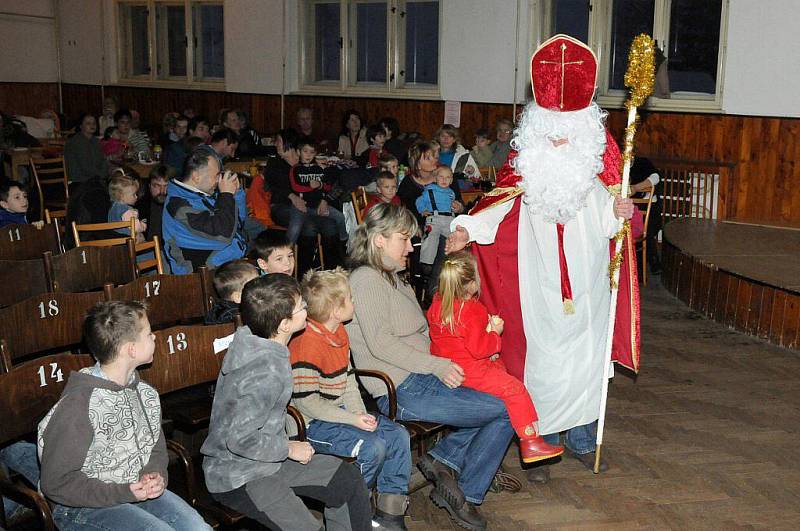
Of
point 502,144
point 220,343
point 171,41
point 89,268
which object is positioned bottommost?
point 220,343

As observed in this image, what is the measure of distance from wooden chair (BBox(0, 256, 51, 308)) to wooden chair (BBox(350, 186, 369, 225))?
286 centimetres

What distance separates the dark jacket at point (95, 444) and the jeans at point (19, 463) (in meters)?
0.37

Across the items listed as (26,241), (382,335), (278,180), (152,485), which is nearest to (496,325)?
(382,335)

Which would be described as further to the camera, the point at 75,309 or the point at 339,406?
the point at 75,309

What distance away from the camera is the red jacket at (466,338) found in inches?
145

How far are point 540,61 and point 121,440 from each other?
2349 millimetres

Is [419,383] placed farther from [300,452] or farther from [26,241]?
[26,241]

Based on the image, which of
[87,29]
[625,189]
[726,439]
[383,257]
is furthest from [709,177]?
[87,29]

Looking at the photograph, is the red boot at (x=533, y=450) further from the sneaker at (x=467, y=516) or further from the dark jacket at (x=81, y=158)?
the dark jacket at (x=81, y=158)

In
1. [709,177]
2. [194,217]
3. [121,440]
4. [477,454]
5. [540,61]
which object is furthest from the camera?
[709,177]

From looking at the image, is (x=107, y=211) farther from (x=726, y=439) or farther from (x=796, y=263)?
(x=796, y=263)

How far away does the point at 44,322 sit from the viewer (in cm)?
341

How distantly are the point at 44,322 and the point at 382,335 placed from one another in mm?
1326

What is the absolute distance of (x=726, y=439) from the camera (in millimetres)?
4453
